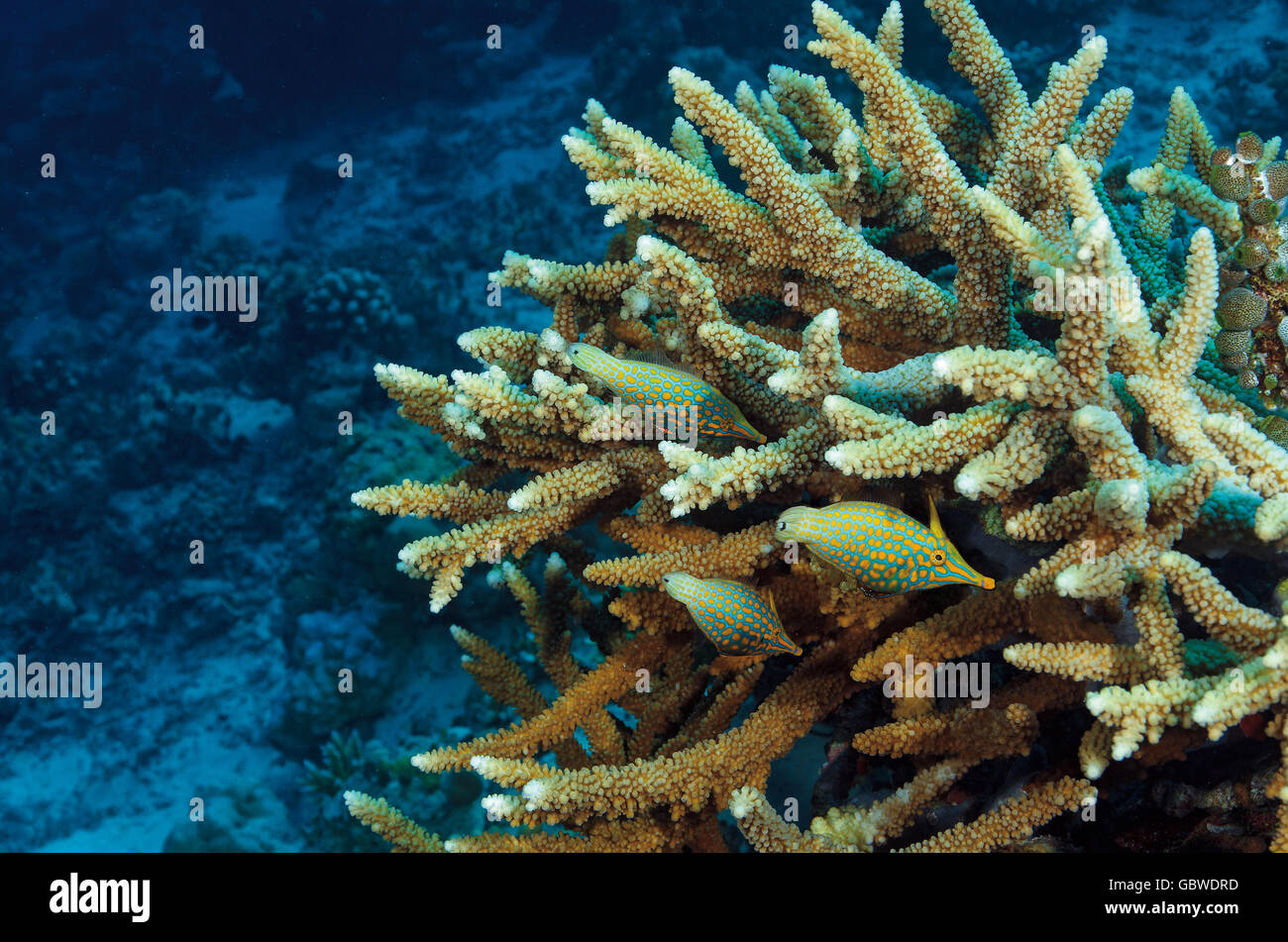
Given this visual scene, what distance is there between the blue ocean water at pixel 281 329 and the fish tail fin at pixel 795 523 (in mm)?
1670

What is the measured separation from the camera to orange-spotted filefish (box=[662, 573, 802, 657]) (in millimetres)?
2684

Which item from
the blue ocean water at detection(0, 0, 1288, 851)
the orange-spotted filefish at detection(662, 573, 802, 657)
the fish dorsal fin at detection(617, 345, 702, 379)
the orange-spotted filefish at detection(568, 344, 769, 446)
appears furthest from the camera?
the blue ocean water at detection(0, 0, 1288, 851)

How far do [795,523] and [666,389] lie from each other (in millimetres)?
739

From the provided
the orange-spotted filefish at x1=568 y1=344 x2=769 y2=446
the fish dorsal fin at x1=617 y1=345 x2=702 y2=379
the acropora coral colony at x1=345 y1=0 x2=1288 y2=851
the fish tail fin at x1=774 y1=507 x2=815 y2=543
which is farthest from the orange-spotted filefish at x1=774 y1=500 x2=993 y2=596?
the fish dorsal fin at x1=617 y1=345 x2=702 y2=379

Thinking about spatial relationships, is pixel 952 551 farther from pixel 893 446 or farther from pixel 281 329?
pixel 281 329

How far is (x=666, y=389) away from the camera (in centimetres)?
286

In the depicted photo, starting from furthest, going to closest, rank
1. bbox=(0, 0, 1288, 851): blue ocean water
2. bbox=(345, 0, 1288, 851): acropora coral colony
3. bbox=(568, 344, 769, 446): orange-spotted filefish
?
bbox=(0, 0, 1288, 851): blue ocean water, bbox=(568, 344, 769, 446): orange-spotted filefish, bbox=(345, 0, 1288, 851): acropora coral colony

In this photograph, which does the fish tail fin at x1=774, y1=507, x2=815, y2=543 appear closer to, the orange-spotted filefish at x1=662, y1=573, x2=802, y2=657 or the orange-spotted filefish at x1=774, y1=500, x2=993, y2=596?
the orange-spotted filefish at x1=774, y1=500, x2=993, y2=596

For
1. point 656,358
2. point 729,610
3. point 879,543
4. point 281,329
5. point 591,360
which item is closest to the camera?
point 879,543

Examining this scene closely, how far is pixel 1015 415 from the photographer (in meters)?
2.52

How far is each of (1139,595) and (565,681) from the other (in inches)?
99.9

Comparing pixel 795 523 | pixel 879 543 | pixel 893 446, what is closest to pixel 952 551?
pixel 879 543

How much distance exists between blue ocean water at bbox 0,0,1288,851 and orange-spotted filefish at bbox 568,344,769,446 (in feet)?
5.84

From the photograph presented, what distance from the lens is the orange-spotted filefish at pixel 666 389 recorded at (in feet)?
9.31
